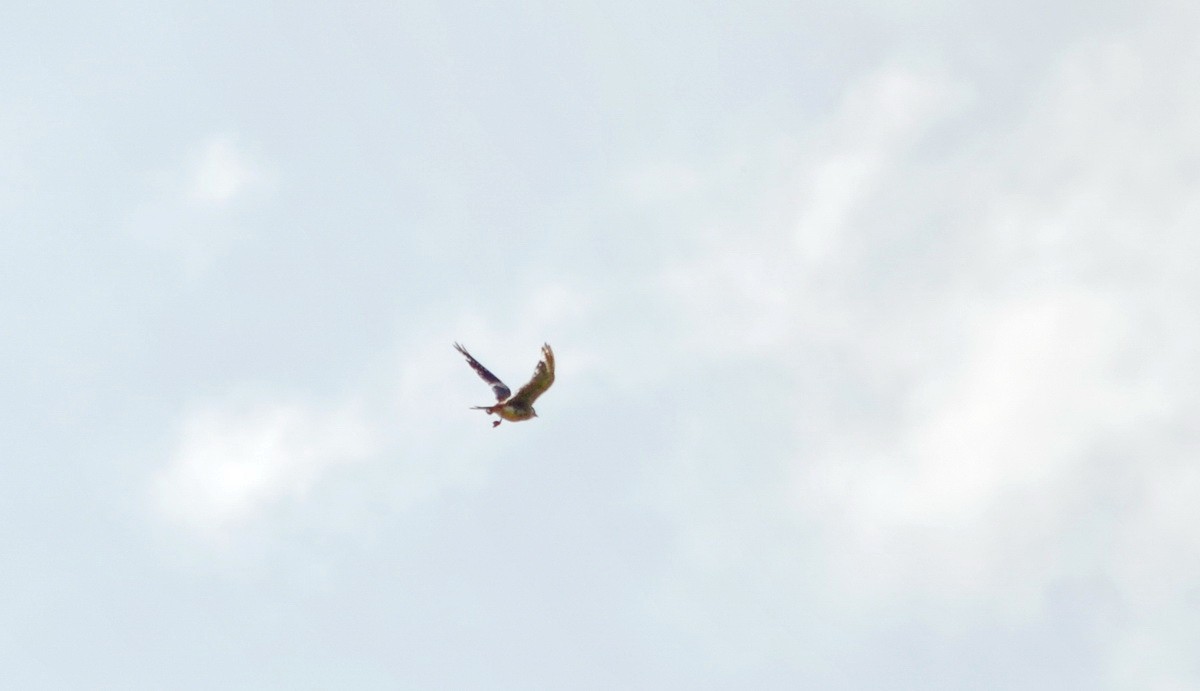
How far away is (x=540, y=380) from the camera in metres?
65.9

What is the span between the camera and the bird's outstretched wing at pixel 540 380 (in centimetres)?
6588

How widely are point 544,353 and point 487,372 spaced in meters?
4.24

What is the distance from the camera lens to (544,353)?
66.0 meters

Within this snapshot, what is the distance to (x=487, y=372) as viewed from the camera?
69.1 metres

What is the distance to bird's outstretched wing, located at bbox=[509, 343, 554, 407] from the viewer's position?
6588 cm

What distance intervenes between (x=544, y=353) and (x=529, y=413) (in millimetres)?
2888

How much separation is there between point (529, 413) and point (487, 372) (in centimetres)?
351

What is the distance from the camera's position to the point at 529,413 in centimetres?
6688
